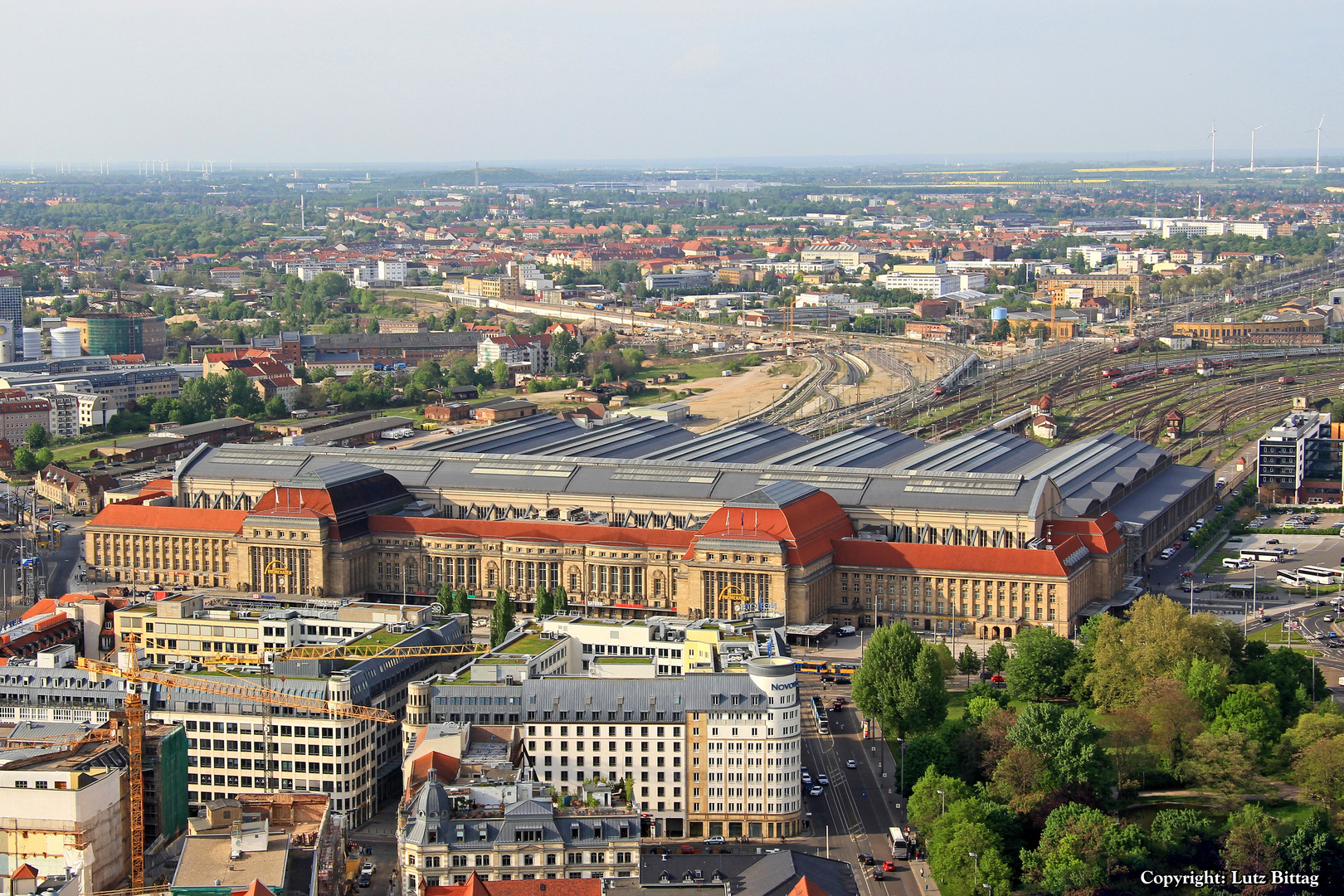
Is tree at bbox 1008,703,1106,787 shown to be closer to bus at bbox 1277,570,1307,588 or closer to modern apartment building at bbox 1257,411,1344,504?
bus at bbox 1277,570,1307,588

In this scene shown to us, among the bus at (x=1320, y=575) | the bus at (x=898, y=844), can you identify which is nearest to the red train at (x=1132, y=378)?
the bus at (x=1320, y=575)

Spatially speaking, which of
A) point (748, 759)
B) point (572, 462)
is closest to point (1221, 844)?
point (748, 759)

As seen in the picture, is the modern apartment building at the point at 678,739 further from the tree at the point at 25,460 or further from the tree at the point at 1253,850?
the tree at the point at 25,460

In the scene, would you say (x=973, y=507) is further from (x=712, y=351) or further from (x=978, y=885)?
(x=712, y=351)

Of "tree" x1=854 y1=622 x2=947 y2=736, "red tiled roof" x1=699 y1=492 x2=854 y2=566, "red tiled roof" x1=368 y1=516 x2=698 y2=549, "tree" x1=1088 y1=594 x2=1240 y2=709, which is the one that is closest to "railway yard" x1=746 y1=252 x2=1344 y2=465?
"red tiled roof" x1=368 y1=516 x2=698 y2=549

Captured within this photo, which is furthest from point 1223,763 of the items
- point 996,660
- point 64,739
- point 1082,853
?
point 64,739
